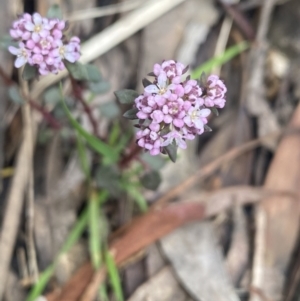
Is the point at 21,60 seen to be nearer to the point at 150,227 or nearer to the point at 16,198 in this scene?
the point at 16,198

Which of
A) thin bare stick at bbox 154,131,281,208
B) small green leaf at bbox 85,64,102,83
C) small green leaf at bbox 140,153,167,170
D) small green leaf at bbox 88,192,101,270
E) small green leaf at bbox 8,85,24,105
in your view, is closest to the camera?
Result: small green leaf at bbox 85,64,102,83

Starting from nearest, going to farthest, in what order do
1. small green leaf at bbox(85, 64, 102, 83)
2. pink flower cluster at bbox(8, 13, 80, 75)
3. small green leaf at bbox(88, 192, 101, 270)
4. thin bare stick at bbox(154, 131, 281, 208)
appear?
pink flower cluster at bbox(8, 13, 80, 75), small green leaf at bbox(85, 64, 102, 83), small green leaf at bbox(88, 192, 101, 270), thin bare stick at bbox(154, 131, 281, 208)

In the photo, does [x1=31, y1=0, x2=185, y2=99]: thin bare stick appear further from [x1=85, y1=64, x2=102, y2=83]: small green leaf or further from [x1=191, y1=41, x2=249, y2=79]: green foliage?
[x1=85, y1=64, x2=102, y2=83]: small green leaf

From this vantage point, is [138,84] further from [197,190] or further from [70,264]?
[70,264]

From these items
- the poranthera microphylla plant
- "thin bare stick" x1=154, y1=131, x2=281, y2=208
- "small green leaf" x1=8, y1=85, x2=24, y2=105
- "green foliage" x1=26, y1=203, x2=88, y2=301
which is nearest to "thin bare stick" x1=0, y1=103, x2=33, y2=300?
"green foliage" x1=26, y1=203, x2=88, y2=301

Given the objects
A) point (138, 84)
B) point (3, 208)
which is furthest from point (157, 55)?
point (3, 208)

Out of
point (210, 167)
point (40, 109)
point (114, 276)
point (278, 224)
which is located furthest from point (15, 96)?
point (278, 224)
